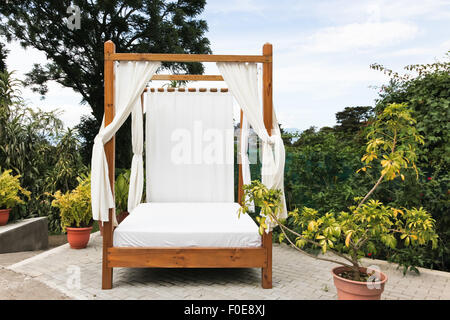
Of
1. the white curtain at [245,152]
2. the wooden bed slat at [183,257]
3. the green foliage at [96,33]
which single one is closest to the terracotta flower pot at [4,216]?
the wooden bed slat at [183,257]

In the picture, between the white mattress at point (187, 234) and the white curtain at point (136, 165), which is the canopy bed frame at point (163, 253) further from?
the white curtain at point (136, 165)

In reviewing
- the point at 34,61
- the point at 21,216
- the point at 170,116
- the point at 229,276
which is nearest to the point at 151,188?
the point at 170,116

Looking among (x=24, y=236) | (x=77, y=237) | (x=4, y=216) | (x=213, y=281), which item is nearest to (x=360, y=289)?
(x=213, y=281)

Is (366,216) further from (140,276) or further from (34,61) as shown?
(34,61)

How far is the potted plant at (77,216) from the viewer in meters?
5.15

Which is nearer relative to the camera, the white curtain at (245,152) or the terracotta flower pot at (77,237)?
the white curtain at (245,152)

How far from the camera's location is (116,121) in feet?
11.5

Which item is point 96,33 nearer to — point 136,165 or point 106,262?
point 136,165

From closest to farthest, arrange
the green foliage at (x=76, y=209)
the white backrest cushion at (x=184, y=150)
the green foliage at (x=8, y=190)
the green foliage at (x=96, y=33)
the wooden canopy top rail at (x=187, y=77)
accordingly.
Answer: the wooden canopy top rail at (x=187, y=77) < the green foliage at (x=76, y=209) < the white backrest cushion at (x=184, y=150) < the green foliage at (x=8, y=190) < the green foliage at (x=96, y=33)

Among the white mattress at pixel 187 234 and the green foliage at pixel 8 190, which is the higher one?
the green foliage at pixel 8 190

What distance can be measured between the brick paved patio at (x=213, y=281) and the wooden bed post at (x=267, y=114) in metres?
0.14

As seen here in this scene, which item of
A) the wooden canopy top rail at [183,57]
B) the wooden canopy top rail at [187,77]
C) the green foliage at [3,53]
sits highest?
the green foliage at [3,53]

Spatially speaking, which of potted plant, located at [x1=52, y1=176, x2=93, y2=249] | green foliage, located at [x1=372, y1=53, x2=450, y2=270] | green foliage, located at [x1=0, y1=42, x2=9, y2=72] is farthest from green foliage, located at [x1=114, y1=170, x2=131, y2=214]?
green foliage, located at [x1=0, y1=42, x2=9, y2=72]

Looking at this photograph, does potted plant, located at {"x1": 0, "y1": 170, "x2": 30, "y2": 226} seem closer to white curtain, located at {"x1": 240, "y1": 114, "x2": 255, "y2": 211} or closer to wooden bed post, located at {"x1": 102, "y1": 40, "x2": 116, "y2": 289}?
wooden bed post, located at {"x1": 102, "y1": 40, "x2": 116, "y2": 289}
